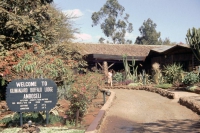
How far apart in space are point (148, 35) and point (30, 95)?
201 feet

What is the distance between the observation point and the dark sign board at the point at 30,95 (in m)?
7.16

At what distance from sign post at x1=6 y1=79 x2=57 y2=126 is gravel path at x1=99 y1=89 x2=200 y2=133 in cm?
→ 168

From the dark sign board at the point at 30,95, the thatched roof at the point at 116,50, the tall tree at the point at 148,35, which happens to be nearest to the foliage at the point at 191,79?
the dark sign board at the point at 30,95

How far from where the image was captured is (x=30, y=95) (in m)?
7.25

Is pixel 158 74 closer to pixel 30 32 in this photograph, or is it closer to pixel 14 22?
pixel 30 32

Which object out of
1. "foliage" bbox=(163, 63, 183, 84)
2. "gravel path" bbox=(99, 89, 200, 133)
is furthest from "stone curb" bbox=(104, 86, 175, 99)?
"foliage" bbox=(163, 63, 183, 84)

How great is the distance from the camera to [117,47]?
28.0 m

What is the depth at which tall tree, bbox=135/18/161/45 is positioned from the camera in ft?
213

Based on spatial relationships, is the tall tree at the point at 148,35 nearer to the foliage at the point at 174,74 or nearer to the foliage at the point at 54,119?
the foliage at the point at 174,74

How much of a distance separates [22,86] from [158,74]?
15304 millimetres

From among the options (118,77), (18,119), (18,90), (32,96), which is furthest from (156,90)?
(18,90)

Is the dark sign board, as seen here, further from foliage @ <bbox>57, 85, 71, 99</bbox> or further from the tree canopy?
foliage @ <bbox>57, 85, 71, 99</bbox>

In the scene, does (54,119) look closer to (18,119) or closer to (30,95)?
(18,119)

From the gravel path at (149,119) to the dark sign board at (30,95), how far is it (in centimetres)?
168
